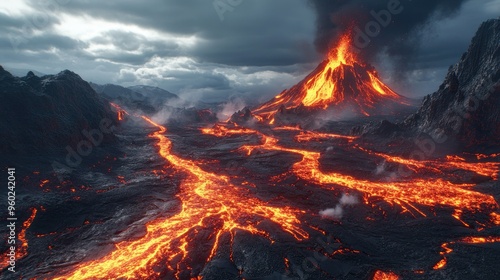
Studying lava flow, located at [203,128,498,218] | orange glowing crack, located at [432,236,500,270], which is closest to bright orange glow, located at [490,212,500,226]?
lava flow, located at [203,128,498,218]

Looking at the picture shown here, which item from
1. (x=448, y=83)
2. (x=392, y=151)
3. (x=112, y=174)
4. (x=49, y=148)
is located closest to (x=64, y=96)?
(x=49, y=148)

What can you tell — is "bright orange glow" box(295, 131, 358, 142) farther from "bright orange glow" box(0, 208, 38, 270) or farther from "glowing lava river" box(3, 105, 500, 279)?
"bright orange glow" box(0, 208, 38, 270)

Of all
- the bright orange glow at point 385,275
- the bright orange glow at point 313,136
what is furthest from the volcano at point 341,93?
the bright orange glow at point 385,275

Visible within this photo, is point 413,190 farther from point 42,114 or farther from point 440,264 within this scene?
point 42,114

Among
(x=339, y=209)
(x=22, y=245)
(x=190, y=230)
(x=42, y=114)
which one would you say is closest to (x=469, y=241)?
(x=339, y=209)

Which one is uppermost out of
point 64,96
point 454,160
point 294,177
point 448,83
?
point 448,83

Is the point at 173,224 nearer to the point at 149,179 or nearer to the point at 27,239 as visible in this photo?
the point at 27,239
